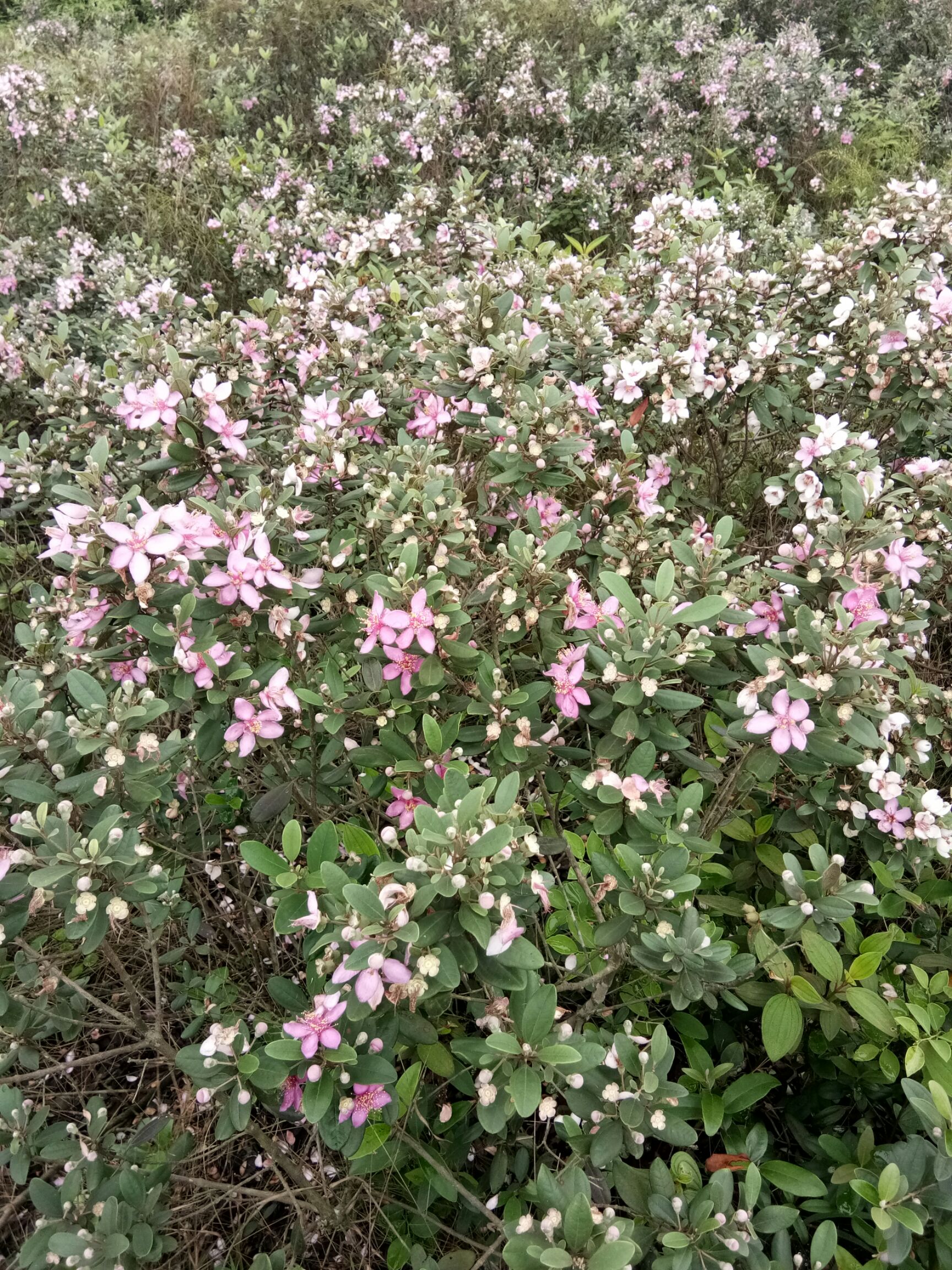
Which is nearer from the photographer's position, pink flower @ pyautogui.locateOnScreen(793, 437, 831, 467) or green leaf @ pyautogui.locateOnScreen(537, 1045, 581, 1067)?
green leaf @ pyautogui.locateOnScreen(537, 1045, 581, 1067)

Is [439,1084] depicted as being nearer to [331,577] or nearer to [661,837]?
[661,837]

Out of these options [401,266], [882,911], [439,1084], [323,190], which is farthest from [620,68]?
[439,1084]

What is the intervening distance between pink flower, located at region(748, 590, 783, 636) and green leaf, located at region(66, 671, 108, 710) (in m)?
1.43

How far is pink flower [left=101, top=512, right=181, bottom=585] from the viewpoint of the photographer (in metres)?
1.50

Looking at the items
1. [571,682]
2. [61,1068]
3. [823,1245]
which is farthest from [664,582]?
[61,1068]

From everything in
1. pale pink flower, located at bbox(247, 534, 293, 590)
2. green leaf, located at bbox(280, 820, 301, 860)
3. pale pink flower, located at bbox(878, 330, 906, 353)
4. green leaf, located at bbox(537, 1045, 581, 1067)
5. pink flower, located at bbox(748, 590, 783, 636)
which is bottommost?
green leaf, located at bbox(537, 1045, 581, 1067)

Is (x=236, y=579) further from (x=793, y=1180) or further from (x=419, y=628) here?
(x=793, y=1180)

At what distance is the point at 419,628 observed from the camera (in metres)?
1.60

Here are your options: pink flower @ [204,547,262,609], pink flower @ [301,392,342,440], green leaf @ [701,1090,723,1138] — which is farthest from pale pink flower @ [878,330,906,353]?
green leaf @ [701,1090,723,1138]

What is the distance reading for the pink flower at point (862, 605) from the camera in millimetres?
1544

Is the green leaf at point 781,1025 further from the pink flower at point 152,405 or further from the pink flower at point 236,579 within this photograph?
the pink flower at point 152,405

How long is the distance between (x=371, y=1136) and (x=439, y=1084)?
0.98ft

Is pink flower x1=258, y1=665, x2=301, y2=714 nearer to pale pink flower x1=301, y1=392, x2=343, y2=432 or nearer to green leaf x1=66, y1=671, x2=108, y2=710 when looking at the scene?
green leaf x1=66, y1=671, x2=108, y2=710

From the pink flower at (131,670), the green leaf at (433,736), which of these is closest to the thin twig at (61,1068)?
the pink flower at (131,670)
